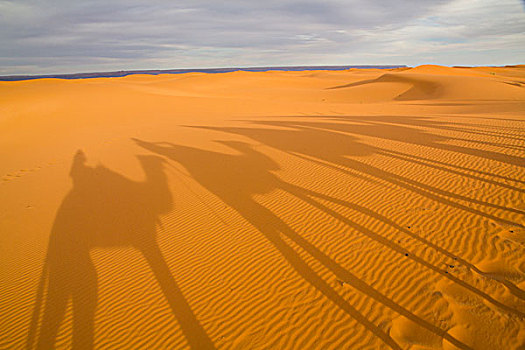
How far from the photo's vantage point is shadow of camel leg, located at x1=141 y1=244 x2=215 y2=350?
370 cm

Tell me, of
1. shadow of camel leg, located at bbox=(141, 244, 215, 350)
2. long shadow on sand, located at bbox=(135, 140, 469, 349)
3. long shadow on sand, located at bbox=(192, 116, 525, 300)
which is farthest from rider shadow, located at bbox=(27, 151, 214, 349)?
long shadow on sand, located at bbox=(192, 116, 525, 300)

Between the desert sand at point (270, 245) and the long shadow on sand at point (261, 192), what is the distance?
3cm

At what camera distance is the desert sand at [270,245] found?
3.75 m

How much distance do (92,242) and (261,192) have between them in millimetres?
3777

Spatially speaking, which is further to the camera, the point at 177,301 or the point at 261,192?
the point at 261,192

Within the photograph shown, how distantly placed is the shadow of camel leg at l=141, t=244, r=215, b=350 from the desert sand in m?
0.02

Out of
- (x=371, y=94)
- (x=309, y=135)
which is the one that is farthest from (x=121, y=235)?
(x=371, y=94)

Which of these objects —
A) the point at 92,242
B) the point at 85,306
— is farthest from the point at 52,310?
the point at 92,242

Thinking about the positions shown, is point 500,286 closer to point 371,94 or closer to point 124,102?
point 124,102

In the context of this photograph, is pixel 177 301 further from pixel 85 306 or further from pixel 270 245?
pixel 270 245

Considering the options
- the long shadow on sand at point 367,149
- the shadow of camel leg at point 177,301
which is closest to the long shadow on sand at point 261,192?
the long shadow on sand at point 367,149

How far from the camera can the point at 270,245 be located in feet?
17.5

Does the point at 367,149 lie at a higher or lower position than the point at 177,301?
higher

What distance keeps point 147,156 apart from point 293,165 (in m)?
5.39
